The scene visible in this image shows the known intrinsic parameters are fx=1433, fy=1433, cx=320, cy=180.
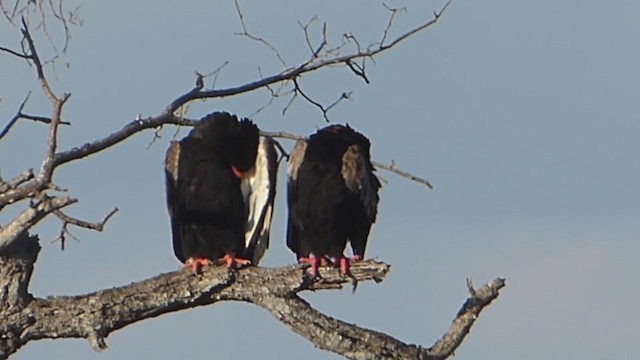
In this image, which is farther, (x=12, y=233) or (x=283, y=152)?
(x=283, y=152)

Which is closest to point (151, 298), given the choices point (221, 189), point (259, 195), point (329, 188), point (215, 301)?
point (215, 301)

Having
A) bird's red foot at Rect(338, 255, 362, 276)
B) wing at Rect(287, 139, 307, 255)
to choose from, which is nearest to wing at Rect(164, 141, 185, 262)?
wing at Rect(287, 139, 307, 255)

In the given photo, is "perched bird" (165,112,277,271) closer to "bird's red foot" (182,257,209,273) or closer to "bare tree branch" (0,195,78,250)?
"bird's red foot" (182,257,209,273)

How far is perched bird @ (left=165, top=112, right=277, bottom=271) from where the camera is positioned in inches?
313

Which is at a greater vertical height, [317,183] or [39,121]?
[317,183]

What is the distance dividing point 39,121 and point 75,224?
0.73 m

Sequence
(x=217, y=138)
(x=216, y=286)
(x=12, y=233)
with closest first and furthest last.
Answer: (x=12, y=233), (x=216, y=286), (x=217, y=138)

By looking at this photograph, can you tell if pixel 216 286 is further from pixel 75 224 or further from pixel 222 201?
pixel 222 201

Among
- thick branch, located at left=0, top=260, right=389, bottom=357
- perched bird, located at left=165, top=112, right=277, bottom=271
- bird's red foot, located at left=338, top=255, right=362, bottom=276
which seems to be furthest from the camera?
perched bird, located at left=165, top=112, right=277, bottom=271

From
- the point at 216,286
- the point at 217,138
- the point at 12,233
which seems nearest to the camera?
the point at 12,233

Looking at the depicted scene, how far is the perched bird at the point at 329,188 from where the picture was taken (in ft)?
26.6

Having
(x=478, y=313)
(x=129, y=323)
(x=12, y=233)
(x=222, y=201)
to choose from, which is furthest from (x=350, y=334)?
(x=222, y=201)

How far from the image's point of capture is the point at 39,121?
6.68 meters

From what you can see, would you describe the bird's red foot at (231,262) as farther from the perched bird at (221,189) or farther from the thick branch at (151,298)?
the perched bird at (221,189)
